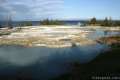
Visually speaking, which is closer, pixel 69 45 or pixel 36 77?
pixel 36 77

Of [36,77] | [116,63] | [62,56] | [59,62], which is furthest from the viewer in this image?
[62,56]

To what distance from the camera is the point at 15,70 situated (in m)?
22.0

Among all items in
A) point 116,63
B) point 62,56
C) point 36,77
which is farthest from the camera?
point 62,56

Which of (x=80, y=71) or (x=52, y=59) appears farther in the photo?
(x=52, y=59)

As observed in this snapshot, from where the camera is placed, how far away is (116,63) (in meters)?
23.0

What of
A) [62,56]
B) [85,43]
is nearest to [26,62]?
[62,56]

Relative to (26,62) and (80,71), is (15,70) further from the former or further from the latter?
(80,71)

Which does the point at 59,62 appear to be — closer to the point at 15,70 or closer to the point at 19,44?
the point at 15,70

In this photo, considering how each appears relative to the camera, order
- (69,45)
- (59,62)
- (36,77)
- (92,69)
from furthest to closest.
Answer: (69,45) < (59,62) < (92,69) < (36,77)

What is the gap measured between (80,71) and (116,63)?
202 inches

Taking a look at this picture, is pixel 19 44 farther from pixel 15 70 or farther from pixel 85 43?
pixel 15 70

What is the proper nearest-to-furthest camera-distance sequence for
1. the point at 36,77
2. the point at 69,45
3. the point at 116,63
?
the point at 36,77 → the point at 116,63 → the point at 69,45

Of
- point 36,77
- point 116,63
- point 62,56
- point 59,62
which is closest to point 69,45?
point 62,56

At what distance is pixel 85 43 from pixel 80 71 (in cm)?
2003
